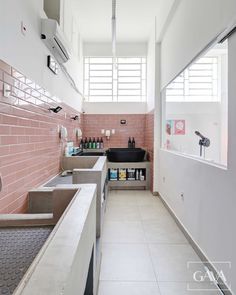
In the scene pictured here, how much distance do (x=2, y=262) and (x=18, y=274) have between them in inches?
5.8

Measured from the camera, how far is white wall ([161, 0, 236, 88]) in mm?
1973

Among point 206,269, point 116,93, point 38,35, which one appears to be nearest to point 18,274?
point 206,269

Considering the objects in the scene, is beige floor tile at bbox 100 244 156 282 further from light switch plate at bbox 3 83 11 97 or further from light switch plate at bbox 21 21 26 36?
light switch plate at bbox 21 21 26 36

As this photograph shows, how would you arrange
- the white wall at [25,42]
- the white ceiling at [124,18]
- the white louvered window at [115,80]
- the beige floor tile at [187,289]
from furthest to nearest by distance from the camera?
the white louvered window at [115,80] < the white ceiling at [124,18] < the beige floor tile at [187,289] < the white wall at [25,42]

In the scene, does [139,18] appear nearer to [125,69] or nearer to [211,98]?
[125,69]

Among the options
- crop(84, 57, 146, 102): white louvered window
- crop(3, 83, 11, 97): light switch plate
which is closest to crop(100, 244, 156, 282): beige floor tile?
crop(3, 83, 11, 97): light switch plate

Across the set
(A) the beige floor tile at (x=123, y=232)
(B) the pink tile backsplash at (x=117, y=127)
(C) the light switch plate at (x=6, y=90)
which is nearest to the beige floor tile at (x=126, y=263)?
(A) the beige floor tile at (x=123, y=232)

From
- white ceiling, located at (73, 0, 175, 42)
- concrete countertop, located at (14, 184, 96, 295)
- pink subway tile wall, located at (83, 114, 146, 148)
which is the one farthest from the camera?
pink subway tile wall, located at (83, 114, 146, 148)

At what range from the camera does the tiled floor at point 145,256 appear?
2.04 m

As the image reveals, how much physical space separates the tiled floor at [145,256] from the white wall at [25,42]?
2.05 metres

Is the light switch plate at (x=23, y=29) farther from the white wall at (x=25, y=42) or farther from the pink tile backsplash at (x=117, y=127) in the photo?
the pink tile backsplash at (x=117, y=127)

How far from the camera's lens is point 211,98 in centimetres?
512

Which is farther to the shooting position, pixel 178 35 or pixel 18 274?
pixel 178 35

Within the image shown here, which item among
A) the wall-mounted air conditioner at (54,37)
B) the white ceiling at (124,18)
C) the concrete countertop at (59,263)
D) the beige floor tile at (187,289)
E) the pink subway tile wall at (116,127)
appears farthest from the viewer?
the pink subway tile wall at (116,127)
